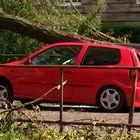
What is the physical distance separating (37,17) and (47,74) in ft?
13.7

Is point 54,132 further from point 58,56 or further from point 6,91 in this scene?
point 6,91

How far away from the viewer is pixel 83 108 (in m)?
13.6

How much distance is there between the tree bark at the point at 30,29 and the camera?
13594 mm

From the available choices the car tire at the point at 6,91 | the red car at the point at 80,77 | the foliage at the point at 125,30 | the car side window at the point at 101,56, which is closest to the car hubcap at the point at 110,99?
the red car at the point at 80,77

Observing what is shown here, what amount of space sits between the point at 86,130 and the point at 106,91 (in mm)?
3859

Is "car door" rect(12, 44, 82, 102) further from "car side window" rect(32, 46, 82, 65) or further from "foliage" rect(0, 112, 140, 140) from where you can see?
"foliage" rect(0, 112, 140, 140)

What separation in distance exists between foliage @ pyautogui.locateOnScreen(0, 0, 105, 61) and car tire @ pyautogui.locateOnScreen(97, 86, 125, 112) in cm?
415

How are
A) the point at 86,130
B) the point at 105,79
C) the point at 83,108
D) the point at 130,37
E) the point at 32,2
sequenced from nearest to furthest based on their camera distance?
the point at 86,130
the point at 105,79
the point at 83,108
the point at 32,2
the point at 130,37

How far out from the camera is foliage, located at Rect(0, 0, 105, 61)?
17484 millimetres

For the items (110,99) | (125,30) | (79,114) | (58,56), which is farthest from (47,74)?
(125,30)

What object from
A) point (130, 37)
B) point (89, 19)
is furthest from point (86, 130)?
point (130, 37)

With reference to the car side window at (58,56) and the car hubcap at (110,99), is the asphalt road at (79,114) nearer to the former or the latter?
the car hubcap at (110,99)

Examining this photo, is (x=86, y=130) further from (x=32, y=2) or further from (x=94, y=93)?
(x=32, y=2)

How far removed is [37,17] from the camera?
16.8 m
